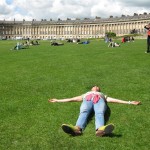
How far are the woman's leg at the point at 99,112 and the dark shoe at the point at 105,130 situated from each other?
309mm

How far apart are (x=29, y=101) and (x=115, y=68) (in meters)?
9.78

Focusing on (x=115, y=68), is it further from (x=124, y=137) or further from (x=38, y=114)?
(x=124, y=137)

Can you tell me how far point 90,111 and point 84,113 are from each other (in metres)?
0.43

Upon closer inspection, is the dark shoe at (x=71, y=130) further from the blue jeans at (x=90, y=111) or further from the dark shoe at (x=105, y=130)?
the dark shoe at (x=105, y=130)

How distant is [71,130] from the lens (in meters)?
8.78

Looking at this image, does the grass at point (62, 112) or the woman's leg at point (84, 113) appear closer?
the grass at point (62, 112)

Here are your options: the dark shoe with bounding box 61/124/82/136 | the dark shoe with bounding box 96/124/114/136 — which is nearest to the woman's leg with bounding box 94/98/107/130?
the dark shoe with bounding box 96/124/114/136

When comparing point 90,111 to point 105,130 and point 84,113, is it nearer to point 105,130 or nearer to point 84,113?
point 84,113

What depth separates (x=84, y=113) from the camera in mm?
9969

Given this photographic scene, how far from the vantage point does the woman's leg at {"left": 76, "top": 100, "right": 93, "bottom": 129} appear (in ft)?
30.8

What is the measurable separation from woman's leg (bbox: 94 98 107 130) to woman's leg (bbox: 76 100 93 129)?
0.20m

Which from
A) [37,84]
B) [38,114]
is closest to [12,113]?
[38,114]

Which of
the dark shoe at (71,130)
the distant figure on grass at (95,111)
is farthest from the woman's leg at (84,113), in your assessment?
the dark shoe at (71,130)

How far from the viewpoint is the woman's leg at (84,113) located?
9.40 metres
